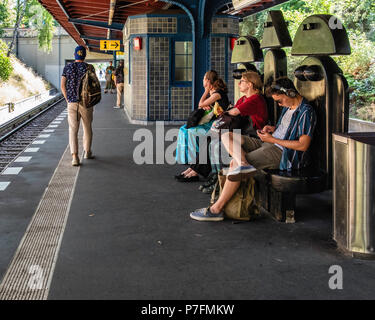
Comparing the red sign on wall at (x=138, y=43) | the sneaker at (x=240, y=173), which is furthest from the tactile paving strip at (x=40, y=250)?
the red sign on wall at (x=138, y=43)

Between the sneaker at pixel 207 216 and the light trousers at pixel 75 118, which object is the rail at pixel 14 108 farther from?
the sneaker at pixel 207 216

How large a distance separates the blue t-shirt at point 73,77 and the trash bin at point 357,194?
481 centimetres

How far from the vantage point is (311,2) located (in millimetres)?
26219

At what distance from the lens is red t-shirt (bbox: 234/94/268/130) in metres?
5.62

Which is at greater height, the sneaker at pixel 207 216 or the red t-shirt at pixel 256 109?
the red t-shirt at pixel 256 109

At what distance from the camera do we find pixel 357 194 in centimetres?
400

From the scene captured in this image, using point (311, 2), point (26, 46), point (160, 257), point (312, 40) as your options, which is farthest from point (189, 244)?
point (26, 46)

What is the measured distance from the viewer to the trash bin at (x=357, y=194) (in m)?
3.95

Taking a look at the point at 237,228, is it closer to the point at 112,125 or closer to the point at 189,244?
the point at 189,244

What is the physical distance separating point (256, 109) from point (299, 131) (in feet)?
2.70

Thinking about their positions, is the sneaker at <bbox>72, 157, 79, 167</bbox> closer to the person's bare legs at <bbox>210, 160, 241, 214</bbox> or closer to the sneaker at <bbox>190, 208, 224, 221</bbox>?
the sneaker at <bbox>190, 208, 224, 221</bbox>

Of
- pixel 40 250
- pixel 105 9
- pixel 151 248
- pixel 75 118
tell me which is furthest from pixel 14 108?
pixel 151 248
